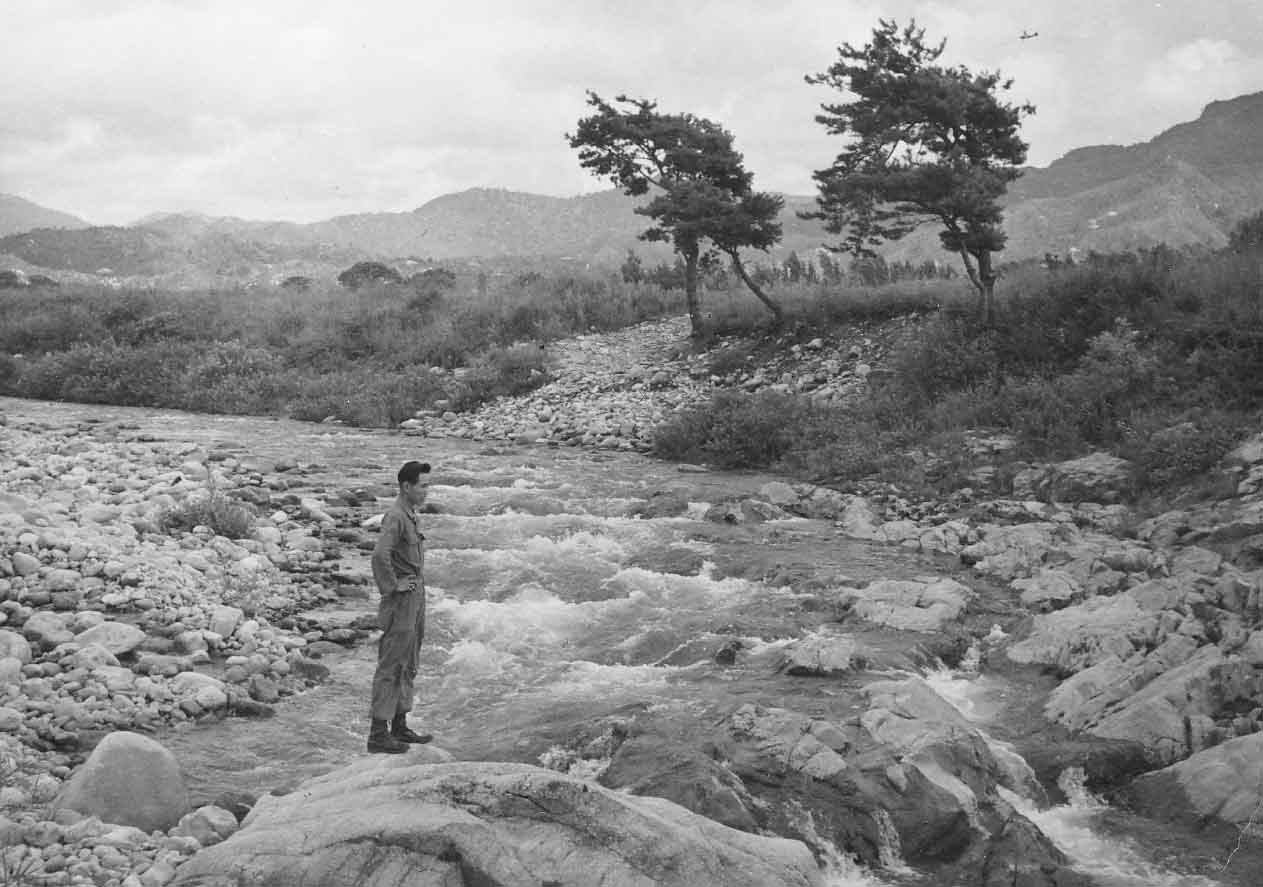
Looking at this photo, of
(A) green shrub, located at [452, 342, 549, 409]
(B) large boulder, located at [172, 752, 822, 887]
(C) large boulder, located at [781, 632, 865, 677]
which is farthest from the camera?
(A) green shrub, located at [452, 342, 549, 409]

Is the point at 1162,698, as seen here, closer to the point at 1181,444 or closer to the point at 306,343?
the point at 1181,444

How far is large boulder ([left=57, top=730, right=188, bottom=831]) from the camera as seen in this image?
5242mm

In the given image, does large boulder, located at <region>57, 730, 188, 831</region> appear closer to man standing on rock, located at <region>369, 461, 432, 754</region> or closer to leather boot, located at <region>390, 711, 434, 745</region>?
man standing on rock, located at <region>369, 461, 432, 754</region>

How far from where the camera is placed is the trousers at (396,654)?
6465 mm

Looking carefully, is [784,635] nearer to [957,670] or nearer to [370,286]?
[957,670]

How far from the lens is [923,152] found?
20.9 m

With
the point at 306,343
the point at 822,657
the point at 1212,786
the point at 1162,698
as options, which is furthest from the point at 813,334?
the point at 1212,786

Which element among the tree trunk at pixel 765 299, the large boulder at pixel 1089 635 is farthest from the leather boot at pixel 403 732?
the tree trunk at pixel 765 299

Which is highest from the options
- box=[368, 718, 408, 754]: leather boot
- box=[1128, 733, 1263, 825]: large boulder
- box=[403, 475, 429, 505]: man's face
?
box=[403, 475, 429, 505]: man's face

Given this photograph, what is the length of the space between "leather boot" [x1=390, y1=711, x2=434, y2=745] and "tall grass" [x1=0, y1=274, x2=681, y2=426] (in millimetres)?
19307

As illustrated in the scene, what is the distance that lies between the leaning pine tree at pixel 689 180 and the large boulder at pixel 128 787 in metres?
21.4

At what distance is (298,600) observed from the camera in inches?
389

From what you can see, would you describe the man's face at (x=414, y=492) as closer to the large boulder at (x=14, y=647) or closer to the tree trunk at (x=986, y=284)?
the large boulder at (x=14, y=647)

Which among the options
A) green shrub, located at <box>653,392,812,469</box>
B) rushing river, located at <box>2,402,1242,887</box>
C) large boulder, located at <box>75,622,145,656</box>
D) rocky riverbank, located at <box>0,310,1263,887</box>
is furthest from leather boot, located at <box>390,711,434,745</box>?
green shrub, located at <box>653,392,812,469</box>
